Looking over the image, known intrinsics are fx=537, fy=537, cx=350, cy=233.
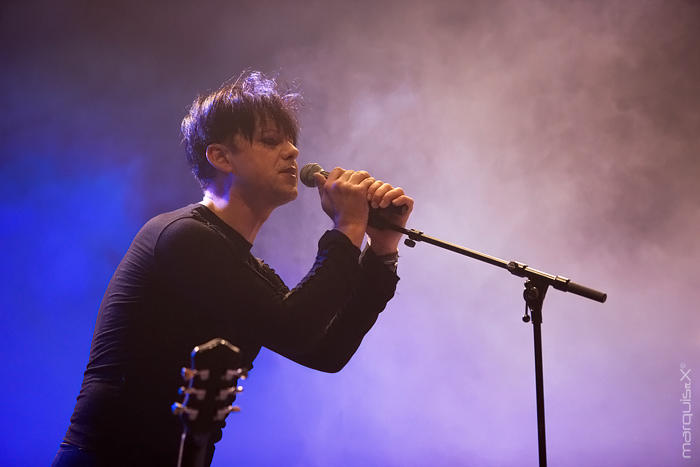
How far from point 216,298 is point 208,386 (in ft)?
1.05

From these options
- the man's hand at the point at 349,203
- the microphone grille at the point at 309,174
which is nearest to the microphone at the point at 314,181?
the microphone grille at the point at 309,174

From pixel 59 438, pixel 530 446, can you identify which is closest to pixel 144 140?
pixel 59 438

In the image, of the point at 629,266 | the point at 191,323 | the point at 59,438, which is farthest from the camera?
the point at 629,266

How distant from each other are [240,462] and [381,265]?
7.44 ft

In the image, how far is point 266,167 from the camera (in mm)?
1648

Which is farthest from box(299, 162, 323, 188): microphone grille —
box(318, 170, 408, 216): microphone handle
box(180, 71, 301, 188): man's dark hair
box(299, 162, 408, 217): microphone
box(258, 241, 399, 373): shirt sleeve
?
box(258, 241, 399, 373): shirt sleeve

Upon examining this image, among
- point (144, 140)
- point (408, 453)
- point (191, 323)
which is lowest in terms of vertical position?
point (191, 323)

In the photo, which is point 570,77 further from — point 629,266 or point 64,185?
point 64,185

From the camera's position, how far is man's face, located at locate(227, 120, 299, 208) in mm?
1634

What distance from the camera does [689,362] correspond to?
3316mm

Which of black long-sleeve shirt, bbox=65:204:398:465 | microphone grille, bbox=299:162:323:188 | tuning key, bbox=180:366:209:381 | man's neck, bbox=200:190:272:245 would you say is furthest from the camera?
microphone grille, bbox=299:162:323:188

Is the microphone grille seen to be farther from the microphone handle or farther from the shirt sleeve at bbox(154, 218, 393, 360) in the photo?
the shirt sleeve at bbox(154, 218, 393, 360)

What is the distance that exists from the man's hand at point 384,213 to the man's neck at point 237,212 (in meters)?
0.37

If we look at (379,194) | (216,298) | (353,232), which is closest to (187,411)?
(216,298)
